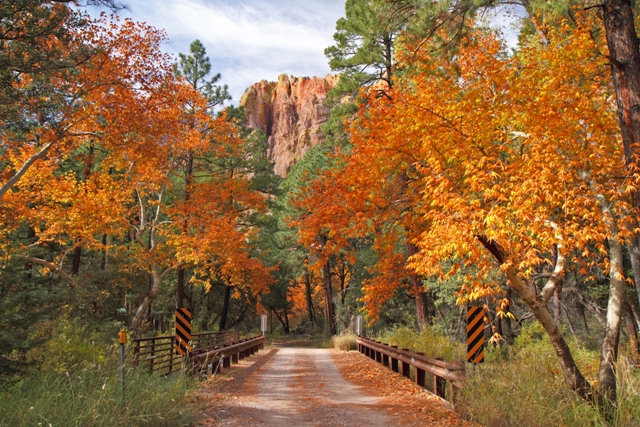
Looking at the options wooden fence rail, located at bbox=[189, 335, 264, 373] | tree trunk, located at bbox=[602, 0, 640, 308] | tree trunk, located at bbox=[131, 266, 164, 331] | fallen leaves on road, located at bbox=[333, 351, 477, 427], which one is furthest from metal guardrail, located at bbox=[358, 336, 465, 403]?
tree trunk, located at bbox=[131, 266, 164, 331]

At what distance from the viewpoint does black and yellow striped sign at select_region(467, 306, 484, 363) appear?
8602mm

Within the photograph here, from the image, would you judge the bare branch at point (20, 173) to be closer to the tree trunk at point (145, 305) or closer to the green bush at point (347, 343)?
the tree trunk at point (145, 305)

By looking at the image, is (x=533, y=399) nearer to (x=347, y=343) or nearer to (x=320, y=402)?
(x=320, y=402)

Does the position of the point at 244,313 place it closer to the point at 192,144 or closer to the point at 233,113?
the point at 233,113

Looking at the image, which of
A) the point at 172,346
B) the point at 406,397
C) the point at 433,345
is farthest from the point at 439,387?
the point at 172,346

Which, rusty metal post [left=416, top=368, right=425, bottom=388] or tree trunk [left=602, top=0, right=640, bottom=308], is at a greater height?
tree trunk [left=602, top=0, right=640, bottom=308]

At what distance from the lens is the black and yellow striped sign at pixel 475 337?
8602mm

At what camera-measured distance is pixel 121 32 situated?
1314cm

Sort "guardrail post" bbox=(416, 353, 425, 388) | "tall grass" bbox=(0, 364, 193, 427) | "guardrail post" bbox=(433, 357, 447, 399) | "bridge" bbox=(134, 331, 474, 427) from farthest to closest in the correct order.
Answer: "guardrail post" bbox=(416, 353, 425, 388) < "guardrail post" bbox=(433, 357, 447, 399) < "bridge" bbox=(134, 331, 474, 427) < "tall grass" bbox=(0, 364, 193, 427)

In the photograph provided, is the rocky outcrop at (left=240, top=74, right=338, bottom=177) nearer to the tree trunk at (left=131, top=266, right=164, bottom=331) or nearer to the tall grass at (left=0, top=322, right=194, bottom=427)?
the tree trunk at (left=131, top=266, right=164, bottom=331)

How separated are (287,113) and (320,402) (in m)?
111

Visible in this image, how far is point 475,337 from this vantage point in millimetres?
8672

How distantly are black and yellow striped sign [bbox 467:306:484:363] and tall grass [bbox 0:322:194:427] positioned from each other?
4.87 m

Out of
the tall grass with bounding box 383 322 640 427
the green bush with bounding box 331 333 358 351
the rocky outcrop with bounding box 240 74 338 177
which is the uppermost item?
the rocky outcrop with bounding box 240 74 338 177
